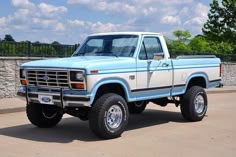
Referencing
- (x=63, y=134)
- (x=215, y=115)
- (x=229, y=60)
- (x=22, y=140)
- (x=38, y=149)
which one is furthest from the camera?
(x=229, y=60)

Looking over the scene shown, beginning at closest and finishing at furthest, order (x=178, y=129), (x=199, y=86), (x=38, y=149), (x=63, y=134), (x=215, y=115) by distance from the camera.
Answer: (x=38, y=149), (x=63, y=134), (x=178, y=129), (x=199, y=86), (x=215, y=115)

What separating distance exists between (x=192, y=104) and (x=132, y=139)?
9.33 feet

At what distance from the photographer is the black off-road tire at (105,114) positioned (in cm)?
859

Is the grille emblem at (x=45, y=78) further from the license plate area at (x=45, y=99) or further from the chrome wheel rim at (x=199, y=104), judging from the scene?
the chrome wheel rim at (x=199, y=104)

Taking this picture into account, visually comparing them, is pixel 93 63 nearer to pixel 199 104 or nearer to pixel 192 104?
pixel 192 104

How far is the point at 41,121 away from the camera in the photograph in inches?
393

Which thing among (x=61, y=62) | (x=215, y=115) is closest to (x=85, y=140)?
(x=61, y=62)

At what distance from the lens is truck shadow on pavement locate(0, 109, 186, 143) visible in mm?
8992

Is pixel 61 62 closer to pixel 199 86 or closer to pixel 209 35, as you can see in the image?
pixel 199 86

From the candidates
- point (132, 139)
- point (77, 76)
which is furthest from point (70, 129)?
point (77, 76)

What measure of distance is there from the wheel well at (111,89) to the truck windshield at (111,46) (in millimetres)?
817

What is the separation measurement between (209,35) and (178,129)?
1117 inches

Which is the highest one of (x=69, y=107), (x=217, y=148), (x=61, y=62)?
(x=61, y=62)

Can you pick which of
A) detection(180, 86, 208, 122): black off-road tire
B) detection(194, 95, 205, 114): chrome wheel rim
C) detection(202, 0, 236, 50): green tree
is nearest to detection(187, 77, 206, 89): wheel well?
detection(180, 86, 208, 122): black off-road tire
